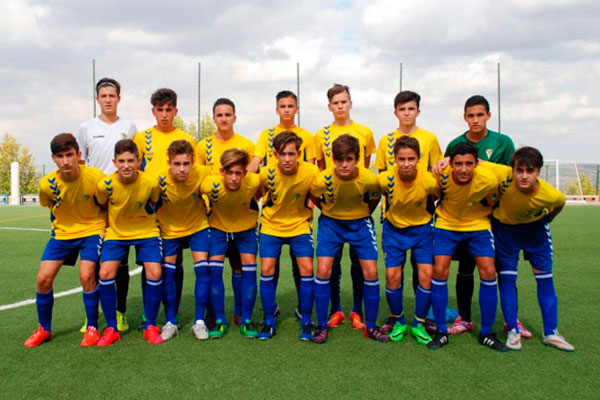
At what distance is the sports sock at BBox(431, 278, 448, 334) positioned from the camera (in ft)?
13.0

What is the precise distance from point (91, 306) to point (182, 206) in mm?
1106

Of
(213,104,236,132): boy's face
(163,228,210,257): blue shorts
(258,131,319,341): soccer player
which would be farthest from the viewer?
(213,104,236,132): boy's face

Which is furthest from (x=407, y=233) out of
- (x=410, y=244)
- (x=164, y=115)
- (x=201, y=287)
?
(x=164, y=115)

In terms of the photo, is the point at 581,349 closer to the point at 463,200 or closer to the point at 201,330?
the point at 463,200

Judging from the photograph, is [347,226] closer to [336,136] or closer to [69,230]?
[336,136]

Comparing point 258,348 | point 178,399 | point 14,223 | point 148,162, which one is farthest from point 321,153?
point 14,223

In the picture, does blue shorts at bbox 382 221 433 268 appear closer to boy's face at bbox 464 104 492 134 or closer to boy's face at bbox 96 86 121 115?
boy's face at bbox 464 104 492 134

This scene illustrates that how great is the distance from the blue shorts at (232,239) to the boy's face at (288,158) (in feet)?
2.25

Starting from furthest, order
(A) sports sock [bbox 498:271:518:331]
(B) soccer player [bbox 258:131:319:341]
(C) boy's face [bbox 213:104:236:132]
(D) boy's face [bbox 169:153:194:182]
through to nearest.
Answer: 1. (C) boy's face [bbox 213:104:236:132]
2. (B) soccer player [bbox 258:131:319:341]
3. (D) boy's face [bbox 169:153:194:182]
4. (A) sports sock [bbox 498:271:518:331]

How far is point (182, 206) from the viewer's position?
4238mm

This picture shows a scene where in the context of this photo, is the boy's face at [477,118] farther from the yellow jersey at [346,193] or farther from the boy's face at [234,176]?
the boy's face at [234,176]

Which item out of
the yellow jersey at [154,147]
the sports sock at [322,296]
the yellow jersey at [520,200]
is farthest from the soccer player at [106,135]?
the yellow jersey at [520,200]

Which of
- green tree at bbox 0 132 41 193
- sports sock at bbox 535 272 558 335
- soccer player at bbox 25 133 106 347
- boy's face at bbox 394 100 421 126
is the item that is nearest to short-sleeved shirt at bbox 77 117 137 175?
soccer player at bbox 25 133 106 347

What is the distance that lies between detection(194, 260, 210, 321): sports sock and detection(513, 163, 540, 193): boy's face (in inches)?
104
